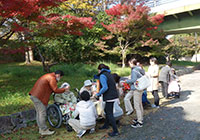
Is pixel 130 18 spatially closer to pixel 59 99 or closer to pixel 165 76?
pixel 165 76

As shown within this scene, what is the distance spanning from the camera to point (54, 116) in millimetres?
4781

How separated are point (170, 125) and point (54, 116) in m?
2.90

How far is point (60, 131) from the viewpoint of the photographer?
179 inches

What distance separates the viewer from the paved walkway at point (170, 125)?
3.95 m

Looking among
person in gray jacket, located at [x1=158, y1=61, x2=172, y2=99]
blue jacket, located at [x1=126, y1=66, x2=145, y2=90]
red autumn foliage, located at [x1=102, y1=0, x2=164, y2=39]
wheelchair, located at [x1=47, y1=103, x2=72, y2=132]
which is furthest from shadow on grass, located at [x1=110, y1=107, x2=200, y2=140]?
red autumn foliage, located at [x1=102, y1=0, x2=164, y2=39]

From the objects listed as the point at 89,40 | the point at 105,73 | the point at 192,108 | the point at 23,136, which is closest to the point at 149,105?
the point at 192,108

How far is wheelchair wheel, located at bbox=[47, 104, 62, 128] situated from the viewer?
4.52 metres

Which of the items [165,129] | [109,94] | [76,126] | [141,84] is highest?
[141,84]

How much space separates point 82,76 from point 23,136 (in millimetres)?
6538

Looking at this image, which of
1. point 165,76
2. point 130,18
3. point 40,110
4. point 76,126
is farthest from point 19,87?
point 130,18

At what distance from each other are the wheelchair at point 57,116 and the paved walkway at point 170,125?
1.26m

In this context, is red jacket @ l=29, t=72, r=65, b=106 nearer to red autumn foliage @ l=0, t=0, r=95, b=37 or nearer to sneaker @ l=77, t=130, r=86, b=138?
sneaker @ l=77, t=130, r=86, b=138

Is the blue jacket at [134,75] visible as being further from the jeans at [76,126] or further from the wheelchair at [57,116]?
the wheelchair at [57,116]

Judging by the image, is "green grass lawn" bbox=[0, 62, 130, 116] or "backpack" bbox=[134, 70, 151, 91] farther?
"green grass lawn" bbox=[0, 62, 130, 116]
